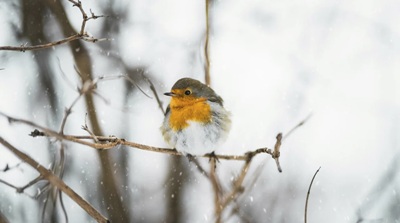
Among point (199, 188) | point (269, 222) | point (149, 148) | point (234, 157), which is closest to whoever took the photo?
point (149, 148)

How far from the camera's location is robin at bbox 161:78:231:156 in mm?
2887

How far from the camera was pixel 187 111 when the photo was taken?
293 centimetres

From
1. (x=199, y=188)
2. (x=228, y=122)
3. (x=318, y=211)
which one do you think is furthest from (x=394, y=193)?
(x=228, y=122)

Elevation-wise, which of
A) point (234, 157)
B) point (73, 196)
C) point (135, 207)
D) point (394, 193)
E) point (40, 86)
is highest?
point (73, 196)

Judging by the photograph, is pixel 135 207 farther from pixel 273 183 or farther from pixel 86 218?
pixel 273 183

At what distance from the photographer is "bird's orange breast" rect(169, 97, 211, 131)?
9.54 ft

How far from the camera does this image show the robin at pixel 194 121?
9.47ft

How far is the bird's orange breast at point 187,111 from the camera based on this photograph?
9.54 ft

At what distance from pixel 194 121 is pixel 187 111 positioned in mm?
76

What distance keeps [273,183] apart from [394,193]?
110 cm

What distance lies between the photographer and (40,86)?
4.73 meters

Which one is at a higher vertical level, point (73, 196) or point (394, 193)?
point (73, 196)

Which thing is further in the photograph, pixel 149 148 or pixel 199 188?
pixel 199 188

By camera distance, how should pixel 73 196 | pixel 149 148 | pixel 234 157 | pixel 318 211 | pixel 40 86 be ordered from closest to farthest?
1. pixel 73 196
2. pixel 149 148
3. pixel 234 157
4. pixel 40 86
5. pixel 318 211
